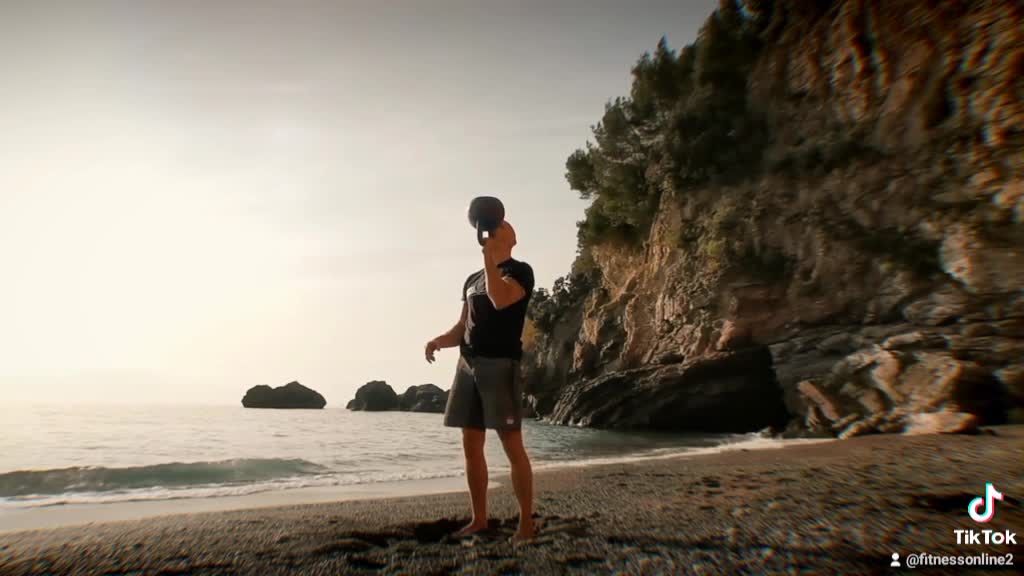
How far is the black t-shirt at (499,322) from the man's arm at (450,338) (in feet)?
0.60

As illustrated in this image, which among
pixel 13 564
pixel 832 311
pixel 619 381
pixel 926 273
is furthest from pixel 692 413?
pixel 13 564

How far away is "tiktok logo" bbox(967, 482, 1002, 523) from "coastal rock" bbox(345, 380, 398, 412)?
63.2 metres

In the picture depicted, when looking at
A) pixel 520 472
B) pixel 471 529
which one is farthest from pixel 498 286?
pixel 471 529

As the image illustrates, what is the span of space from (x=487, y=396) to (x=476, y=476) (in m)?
0.48

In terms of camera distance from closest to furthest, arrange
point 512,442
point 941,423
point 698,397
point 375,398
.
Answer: point 512,442 < point 941,423 < point 698,397 < point 375,398

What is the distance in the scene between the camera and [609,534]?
8.29 ft

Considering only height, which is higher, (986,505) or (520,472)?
(520,472)

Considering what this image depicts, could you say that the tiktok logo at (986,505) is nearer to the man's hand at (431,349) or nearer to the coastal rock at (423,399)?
the man's hand at (431,349)

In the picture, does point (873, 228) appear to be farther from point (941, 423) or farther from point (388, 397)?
point (388, 397)

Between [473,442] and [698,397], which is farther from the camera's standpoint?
[698,397]

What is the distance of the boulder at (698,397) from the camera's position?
15703 millimetres

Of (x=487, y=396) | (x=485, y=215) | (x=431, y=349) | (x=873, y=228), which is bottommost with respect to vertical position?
(x=487, y=396)

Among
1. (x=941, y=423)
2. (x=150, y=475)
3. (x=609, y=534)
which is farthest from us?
(x=941, y=423)

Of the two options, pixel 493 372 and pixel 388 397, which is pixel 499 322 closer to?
pixel 493 372
